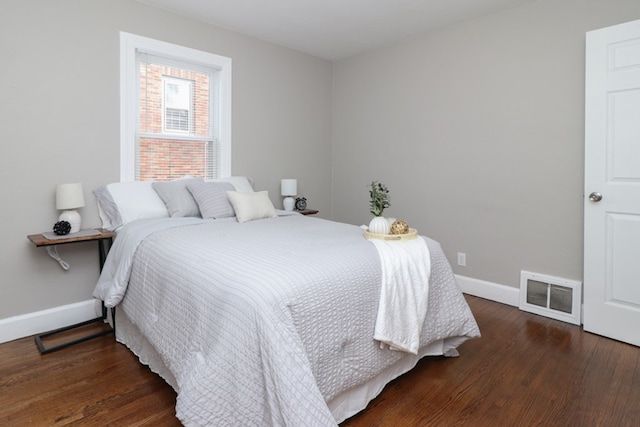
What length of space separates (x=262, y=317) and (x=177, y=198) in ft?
6.05

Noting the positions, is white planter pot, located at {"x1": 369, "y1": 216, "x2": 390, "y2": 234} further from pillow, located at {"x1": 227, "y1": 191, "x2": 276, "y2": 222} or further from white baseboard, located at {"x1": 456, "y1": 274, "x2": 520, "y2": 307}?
white baseboard, located at {"x1": 456, "y1": 274, "x2": 520, "y2": 307}

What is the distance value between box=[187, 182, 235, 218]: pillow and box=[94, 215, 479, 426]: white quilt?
50 centimetres

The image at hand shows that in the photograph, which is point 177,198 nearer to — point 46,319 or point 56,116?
point 56,116

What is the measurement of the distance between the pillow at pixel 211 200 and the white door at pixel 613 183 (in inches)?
106

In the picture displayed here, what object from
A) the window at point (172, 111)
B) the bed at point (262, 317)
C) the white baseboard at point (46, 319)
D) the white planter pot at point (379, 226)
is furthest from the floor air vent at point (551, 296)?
the white baseboard at point (46, 319)

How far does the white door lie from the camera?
239 centimetres

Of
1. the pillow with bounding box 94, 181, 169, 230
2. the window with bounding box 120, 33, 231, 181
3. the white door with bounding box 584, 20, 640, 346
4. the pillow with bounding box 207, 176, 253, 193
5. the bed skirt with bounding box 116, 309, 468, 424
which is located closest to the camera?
the bed skirt with bounding box 116, 309, 468, 424

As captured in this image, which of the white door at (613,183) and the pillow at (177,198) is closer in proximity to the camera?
the white door at (613,183)

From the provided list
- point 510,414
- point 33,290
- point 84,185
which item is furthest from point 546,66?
point 33,290

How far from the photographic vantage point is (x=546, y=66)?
288 centimetres

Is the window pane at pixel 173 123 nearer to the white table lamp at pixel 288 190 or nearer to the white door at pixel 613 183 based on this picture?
the white table lamp at pixel 288 190

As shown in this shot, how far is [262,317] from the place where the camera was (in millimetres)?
1307

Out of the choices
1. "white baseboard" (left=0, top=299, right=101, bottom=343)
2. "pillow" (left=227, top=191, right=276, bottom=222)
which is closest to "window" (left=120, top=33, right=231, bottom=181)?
"pillow" (left=227, top=191, right=276, bottom=222)

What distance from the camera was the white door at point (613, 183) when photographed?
94.2 inches
